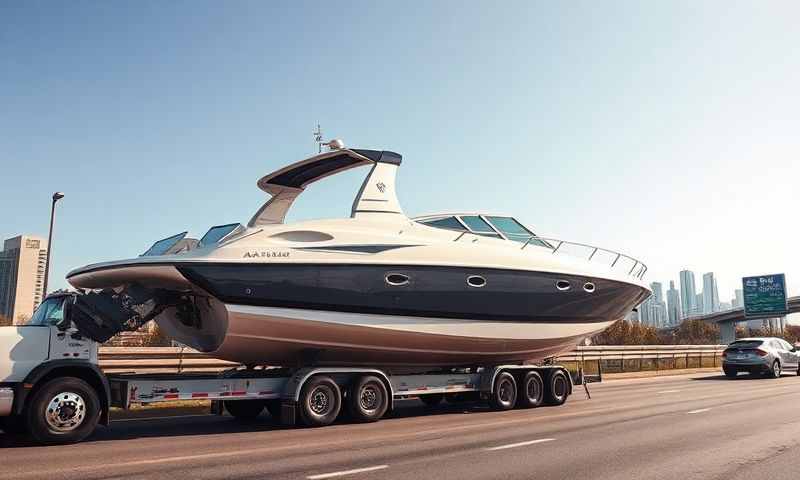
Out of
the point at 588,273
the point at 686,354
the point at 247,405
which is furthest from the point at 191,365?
the point at 686,354

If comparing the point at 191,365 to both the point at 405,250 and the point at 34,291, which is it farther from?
the point at 34,291

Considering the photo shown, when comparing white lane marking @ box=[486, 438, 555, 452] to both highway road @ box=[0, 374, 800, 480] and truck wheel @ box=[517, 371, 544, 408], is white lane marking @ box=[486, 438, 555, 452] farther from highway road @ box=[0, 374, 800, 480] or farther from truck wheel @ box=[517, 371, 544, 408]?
truck wheel @ box=[517, 371, 544, 408]

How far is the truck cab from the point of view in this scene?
314 inches

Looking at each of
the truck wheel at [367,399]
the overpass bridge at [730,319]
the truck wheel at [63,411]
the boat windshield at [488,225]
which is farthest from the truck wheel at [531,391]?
the overpass bridge at [730,319]

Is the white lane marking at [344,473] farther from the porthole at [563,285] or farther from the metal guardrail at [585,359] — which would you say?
the porthole at [563,285]

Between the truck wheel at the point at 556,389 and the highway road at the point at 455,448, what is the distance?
1253 millimetres

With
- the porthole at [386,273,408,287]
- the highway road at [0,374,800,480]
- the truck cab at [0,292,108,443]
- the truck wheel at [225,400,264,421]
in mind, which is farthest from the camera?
the truck wheel at [225,400,264,421]

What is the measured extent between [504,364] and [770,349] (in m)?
13.9

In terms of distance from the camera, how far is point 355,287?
10.9 m

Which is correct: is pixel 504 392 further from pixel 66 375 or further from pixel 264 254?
pixel 66 375

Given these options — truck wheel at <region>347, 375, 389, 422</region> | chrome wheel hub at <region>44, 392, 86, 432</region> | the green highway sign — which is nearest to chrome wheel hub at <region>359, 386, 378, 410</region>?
truck wheel at <region>347, 375, 389, 422</region>

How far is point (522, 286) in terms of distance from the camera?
12750 millimetres

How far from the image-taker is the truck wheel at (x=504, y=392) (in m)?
12.7

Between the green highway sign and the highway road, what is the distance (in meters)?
35.7
